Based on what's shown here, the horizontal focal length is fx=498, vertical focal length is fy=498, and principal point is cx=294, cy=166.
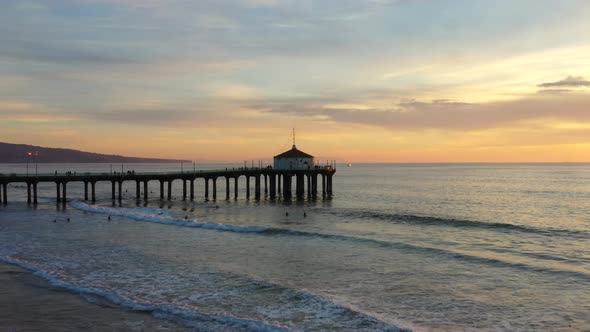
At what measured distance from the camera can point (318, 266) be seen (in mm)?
29406

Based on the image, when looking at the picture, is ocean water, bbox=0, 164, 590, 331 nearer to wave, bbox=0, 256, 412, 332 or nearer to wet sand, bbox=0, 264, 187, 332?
wave, bbox=0, 256, 412, 332

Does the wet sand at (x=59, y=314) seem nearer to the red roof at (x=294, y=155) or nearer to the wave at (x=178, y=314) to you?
the wave at (x=178, y=314)

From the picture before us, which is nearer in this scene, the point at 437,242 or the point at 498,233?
the point at 437,242

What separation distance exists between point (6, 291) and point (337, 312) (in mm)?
15215

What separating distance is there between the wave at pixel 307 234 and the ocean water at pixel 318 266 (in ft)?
0.48

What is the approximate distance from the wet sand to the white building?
5271 cm

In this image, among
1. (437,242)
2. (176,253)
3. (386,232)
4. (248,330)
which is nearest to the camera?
(248,330)

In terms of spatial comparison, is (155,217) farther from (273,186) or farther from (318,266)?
(273,186)

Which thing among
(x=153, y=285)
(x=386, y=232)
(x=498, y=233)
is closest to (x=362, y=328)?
(x=153, y=285)

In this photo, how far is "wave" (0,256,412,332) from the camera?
61.8 feet

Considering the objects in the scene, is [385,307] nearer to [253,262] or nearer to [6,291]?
[253,262]

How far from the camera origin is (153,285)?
24.5 m

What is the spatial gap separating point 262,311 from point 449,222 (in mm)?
34597

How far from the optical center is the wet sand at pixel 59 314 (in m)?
18.4
